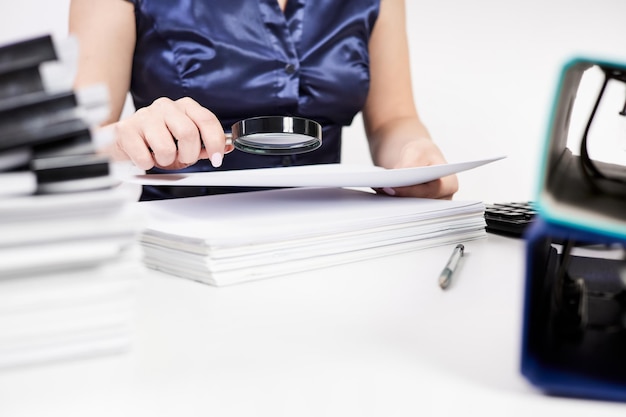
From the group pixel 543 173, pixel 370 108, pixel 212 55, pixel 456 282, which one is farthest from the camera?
pixel 370 108

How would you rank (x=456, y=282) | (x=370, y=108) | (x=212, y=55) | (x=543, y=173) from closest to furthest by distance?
1. (x=543, y=173)
2. (x=456, y=282)
3. (x=212, y=55)
4. (x=370, y=108)

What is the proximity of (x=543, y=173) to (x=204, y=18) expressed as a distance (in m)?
0.83

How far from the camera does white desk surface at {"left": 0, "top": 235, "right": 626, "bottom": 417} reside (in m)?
0.26

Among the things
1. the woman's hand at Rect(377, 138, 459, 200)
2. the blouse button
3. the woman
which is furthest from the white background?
the woman's hand at Rect(377, 138, 459, 200)

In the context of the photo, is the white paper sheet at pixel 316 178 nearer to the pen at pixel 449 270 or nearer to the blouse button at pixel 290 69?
the pen at pixel 449 270

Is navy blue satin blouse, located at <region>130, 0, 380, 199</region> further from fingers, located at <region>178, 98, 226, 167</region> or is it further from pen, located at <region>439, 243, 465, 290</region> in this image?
pen, located at <region>439, 243, 465, 290</region>

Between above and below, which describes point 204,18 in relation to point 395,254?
above

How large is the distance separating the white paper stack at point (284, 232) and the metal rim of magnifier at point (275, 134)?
3.0 inches

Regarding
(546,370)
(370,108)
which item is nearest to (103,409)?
(546,370)

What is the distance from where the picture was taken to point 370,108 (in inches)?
47.4

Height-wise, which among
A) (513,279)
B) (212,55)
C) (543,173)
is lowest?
(513,279)

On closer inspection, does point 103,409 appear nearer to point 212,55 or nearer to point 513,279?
point 513,279

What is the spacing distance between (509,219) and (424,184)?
11cm

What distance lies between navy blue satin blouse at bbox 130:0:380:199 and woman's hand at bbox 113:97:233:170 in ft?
1.13
